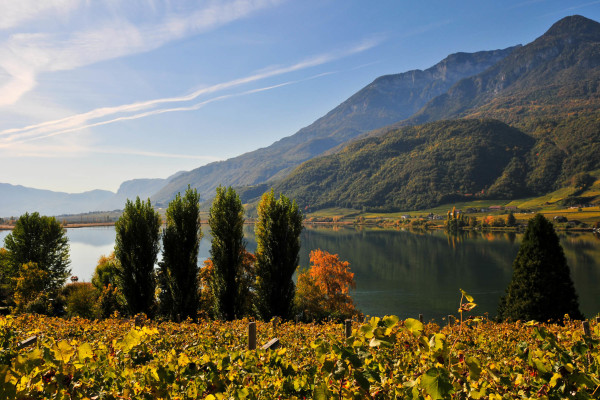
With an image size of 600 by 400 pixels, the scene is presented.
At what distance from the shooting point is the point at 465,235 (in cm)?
12631

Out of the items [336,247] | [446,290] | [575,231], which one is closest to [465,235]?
[575,231]

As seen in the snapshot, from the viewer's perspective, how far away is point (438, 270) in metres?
72.6

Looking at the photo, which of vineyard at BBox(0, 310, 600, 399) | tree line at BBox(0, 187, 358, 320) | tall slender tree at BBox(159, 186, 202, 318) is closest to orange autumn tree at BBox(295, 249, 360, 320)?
tree line at BBox(0, 187, 358, 320)

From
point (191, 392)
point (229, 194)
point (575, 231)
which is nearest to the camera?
point (191, 392)

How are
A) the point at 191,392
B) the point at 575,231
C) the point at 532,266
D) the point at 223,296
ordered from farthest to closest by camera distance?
the point at 575,231 → the point at 223,296 → the point at 532,266 → the point at 191,392

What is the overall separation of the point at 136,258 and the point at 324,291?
19046mm

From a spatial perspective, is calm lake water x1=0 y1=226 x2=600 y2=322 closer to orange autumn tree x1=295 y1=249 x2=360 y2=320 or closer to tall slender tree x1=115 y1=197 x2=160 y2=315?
orange autumn tree x1=295 y1=249 x2=360 y2=320

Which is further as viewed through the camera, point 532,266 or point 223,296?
point 223,296

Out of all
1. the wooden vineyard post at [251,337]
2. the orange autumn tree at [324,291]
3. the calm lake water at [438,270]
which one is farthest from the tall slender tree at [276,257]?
the calm lake water at [438,270]

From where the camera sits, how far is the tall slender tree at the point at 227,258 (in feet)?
79.7

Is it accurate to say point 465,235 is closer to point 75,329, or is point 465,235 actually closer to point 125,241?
point 125,241

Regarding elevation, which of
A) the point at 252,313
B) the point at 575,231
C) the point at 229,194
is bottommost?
the point at 575,231

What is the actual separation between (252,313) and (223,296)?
2499 millimetres

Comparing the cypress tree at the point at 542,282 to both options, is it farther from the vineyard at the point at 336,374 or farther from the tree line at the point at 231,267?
the vineyard at the point at 336,374
